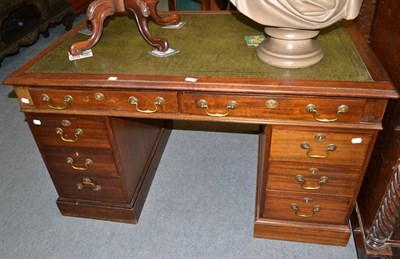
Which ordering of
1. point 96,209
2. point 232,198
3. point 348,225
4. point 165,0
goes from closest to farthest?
point 348,225
point 96,209
point 232,198
point 165,0

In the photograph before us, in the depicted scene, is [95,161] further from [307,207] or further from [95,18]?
[307,207]

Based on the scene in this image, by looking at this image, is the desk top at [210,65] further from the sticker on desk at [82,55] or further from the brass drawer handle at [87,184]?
the brass drawer handle at [87,184]

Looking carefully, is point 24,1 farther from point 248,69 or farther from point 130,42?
point 248,69

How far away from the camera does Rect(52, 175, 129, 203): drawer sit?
171 cm

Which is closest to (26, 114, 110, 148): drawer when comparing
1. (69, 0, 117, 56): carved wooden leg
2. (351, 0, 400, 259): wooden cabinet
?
(69, 0, 117, 56): carved wooden leg

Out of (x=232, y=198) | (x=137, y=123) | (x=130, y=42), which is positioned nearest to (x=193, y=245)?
(x=232, y=198)

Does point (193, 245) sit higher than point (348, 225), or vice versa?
point (348, 225)

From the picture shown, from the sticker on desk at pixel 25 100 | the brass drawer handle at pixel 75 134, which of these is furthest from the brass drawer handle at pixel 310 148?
the sticker on desk at pixel 25 100

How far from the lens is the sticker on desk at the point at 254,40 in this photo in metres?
1.53

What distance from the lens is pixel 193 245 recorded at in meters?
1.71

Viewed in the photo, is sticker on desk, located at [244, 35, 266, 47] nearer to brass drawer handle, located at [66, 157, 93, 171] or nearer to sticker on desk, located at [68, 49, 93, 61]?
sticker on desk, located at [68, 49, 93, 61]

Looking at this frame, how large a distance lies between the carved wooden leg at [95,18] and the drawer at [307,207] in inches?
42.5

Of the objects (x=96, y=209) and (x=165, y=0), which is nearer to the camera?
(x=96, y=209)

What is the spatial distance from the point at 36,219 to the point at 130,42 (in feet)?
3.74
